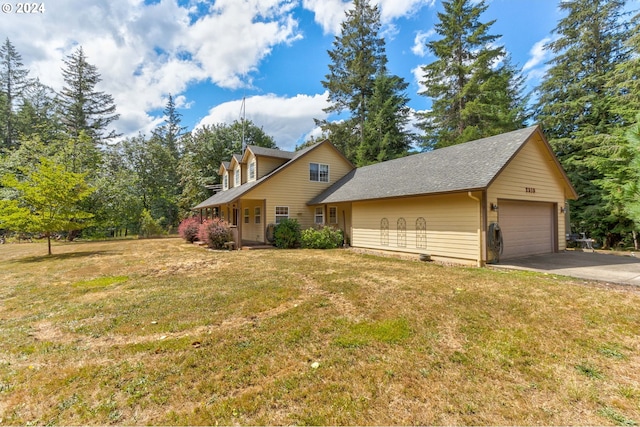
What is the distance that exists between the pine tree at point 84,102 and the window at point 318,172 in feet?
98.1

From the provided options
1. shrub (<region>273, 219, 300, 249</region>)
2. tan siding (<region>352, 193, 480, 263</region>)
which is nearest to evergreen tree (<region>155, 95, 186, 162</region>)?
shrub (<region>273, 219, 300, 249</region>)

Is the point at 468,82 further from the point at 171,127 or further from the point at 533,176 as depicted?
the point at 171,127

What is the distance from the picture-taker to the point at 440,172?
10953 mm

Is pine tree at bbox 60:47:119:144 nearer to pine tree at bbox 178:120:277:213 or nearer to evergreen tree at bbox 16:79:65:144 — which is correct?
evergreen tree at bbox 16:79:65:144

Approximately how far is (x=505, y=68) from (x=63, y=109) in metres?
46.1

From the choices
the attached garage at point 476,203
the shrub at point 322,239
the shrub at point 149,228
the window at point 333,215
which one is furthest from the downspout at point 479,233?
the shrub at point 149,228

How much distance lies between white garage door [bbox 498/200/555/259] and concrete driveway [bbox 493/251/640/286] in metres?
0.41

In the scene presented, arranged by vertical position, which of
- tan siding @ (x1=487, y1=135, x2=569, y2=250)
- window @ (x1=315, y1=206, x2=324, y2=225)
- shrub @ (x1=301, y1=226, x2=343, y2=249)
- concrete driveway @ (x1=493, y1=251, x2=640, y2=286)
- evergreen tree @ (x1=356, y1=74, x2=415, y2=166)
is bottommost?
concrete driveway @ (x1=493, y1=251, x2=640, y2=286)

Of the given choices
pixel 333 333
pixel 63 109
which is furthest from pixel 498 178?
pixel 63 109

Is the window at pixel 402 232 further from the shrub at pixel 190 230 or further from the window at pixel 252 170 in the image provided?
the shrub at pixel 190 230

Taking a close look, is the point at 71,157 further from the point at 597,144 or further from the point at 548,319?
the point at 597,144

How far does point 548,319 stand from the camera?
14.0 feet

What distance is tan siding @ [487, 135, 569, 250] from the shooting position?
9.30 meters

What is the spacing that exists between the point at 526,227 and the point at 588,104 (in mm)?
12874
